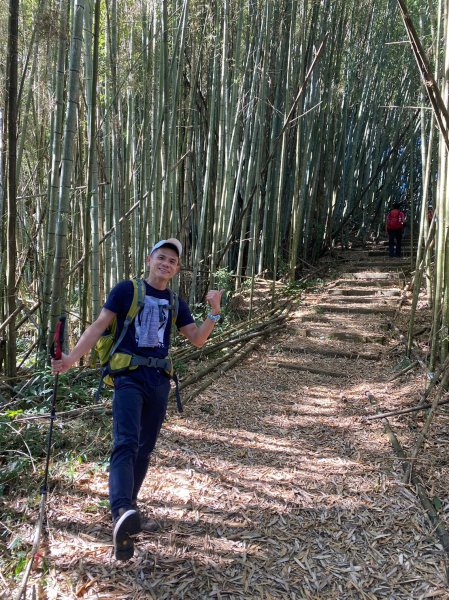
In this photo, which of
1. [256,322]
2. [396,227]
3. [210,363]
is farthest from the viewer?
[396,227]

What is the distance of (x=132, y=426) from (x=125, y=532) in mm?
337

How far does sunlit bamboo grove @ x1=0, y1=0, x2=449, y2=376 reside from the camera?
2969 mm

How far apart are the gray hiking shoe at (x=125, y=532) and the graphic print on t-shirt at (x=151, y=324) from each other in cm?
59

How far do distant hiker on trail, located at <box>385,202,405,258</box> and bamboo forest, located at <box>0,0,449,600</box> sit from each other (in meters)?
2.09

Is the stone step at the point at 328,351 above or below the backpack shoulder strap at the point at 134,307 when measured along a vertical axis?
below

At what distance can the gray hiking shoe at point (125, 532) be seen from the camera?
4.85 ft

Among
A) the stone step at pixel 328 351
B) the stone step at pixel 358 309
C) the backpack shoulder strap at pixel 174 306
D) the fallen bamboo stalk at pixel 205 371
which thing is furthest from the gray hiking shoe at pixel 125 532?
the stone step at pixel 358 309

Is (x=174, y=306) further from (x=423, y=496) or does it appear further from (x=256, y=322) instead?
(x=256, y=322)

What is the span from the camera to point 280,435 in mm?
2877

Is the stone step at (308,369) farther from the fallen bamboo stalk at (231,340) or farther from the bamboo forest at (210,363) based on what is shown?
the fallen bamboo stalk at (231,340)

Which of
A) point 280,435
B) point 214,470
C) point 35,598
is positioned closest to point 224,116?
point 280,435

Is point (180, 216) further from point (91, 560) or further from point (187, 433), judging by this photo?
point (91, 560)

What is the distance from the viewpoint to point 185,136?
5773 millimetres

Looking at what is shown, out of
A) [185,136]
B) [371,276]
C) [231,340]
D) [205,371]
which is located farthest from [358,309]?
[185,136]
